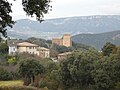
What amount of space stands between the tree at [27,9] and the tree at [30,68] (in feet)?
137

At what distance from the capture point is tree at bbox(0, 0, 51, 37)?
38.9ft

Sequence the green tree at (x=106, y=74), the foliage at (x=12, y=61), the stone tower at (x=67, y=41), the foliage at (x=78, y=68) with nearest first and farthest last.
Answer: the green tree at (x=106, y=74) < the foliage at (x=78, y=68) < the foliage at (x=12, y=61) < the stone tower at (x=67, y=41)

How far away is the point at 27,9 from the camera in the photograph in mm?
12141

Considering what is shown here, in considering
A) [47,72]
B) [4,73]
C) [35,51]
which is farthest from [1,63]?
[35,51]

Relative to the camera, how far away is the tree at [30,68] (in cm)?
5431

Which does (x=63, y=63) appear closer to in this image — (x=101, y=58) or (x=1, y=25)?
(x=101, y=58)

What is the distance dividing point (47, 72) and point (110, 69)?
1220cm

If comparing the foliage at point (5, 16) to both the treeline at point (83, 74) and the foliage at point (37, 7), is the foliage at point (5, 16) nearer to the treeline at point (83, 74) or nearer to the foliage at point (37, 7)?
the foliage at point (37, 7)

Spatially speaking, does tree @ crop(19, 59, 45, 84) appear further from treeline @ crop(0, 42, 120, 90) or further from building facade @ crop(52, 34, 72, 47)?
building facade @ crop(52, 34, 72, 47)

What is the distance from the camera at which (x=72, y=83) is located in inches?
1966

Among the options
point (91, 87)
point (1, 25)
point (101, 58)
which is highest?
point (1, 25)

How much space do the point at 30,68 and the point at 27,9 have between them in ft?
141

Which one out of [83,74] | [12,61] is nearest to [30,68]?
[83,74]

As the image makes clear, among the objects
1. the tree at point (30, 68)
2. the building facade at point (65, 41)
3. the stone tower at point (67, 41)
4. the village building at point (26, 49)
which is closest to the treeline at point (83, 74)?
the tree at point (30, 68)
